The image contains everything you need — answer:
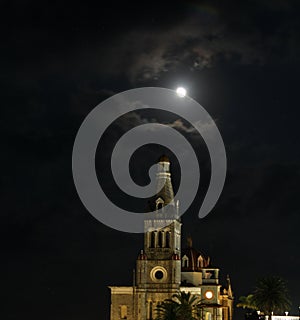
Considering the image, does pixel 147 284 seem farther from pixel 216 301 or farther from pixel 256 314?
pixel 256 314

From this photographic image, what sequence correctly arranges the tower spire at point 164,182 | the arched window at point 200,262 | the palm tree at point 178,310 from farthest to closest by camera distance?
the arched window at point 200,262 < the tower spire at point 164,182 < the palm tree at point 178,310

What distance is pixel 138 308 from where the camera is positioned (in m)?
140

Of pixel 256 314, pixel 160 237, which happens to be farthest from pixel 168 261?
pixel 256 314

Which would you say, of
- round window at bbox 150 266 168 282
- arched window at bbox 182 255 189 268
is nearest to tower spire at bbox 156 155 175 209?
round window at bbox 150 266 168 282

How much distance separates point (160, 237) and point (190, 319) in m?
24.4

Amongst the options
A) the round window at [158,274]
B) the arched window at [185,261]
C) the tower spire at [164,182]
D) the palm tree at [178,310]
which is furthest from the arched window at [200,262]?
the palm tree at [178,310]

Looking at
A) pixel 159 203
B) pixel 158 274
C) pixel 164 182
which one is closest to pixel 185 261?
pixel 158 274

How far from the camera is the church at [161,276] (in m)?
140

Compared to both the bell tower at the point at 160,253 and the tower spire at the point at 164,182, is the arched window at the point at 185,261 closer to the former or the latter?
the bell tower at the point at 160,253

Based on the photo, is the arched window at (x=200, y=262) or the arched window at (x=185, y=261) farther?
the arched window at (x=200, y=262)

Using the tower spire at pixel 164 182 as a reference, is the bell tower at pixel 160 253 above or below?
below

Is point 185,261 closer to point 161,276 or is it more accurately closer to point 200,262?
point 200,262

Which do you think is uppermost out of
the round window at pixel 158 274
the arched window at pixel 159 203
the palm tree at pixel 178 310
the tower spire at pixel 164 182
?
the tower spire at pixel 164 182

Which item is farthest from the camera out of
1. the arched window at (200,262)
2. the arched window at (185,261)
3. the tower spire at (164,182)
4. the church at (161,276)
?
the arched window at (200,262)
